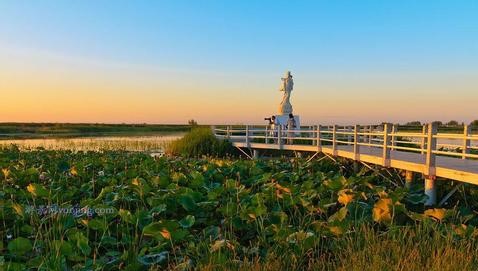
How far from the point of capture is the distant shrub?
21.9 meters

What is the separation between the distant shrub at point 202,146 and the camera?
21906mm

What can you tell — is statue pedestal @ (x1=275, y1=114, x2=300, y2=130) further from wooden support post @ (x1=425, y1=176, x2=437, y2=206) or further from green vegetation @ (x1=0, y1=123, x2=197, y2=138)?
green vegetation @ (x1=0, y1=123, x2=197, y2=138)

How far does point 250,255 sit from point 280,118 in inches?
824

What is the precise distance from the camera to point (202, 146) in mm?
22078

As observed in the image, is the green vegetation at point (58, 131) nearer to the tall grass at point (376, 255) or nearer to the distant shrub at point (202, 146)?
the distant shrub at point (202, 146)

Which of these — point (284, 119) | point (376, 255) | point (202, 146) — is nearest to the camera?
point (376, 255)

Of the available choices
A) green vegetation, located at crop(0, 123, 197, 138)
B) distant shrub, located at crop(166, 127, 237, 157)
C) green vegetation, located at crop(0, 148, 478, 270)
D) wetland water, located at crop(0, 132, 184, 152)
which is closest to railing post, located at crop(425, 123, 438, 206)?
green vegetation, located at crop(0, 148, 478, 270)

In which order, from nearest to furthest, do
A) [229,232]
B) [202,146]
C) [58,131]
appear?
[229,232] → [202,146] → [58,131]

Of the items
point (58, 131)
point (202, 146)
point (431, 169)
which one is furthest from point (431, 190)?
point (58, 131)

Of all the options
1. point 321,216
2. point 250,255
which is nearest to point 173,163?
point 321,216

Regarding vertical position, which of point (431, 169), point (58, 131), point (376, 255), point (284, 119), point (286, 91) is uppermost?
point (286, 91)

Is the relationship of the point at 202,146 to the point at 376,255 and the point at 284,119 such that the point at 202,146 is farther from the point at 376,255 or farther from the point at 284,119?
the point at 376,255

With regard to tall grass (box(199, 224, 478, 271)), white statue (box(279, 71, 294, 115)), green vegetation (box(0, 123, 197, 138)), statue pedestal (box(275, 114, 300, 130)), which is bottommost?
green vegetation (box(0, 123, 197, 138))

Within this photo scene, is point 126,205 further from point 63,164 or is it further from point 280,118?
point 280,118
